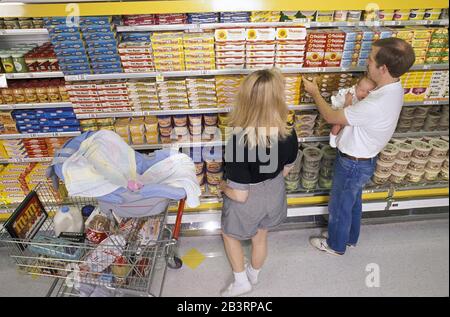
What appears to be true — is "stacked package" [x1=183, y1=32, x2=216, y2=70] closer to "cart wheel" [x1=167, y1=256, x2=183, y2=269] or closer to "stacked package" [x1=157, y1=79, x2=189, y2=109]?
"stacked package" [x1=157, y1=79, x2=189, y2=109]

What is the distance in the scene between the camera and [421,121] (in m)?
3.25

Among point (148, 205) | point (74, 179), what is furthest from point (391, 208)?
point (74, 179)

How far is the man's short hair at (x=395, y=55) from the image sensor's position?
2.17m

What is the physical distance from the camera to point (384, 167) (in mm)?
3271

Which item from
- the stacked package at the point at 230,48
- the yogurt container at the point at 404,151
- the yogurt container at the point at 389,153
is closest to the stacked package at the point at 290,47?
the stacked package at the point at 230,48

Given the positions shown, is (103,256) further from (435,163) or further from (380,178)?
(435,163)

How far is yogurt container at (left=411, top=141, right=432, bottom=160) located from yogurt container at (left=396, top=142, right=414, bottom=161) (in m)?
0.04

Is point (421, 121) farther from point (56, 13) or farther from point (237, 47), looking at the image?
point (56, 13)

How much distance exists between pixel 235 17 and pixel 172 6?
1.71ft

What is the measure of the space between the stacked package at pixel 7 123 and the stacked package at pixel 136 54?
3.63 feet

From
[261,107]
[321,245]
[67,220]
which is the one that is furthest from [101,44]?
[321,245]

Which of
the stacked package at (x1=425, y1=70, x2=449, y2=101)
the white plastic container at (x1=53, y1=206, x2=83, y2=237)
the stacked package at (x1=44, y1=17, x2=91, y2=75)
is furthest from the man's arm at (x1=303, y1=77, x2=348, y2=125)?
the white plastic container at (x1=53, y1=206, x2=83, y2=237)

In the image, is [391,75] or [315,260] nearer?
[391,75]
